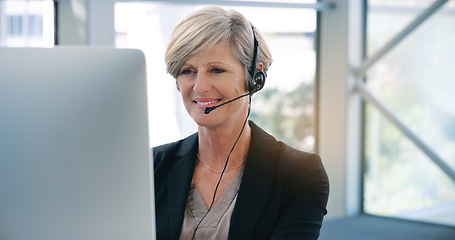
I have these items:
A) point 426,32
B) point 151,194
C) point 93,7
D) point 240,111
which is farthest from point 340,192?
point 151,194

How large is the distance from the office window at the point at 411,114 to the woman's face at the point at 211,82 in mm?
3163

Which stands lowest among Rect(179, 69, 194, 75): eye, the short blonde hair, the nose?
the nose

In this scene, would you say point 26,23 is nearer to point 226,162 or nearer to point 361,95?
point 226,162

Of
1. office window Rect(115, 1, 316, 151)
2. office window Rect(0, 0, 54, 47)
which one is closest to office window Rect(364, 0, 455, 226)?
office window Rect(115, 1, 316, 151)

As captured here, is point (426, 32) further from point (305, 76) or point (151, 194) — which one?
point (151, 194)

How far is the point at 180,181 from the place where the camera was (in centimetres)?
141

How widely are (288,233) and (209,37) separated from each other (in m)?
0.53

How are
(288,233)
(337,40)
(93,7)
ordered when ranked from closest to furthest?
(288,233) → (93,7) → (337,40)

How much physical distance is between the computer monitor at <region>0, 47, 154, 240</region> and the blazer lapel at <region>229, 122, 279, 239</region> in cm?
57

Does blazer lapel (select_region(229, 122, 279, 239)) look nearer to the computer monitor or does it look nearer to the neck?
the neck

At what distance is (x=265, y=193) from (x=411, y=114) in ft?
11.1

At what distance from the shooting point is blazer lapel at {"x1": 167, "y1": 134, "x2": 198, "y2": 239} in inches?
53.1

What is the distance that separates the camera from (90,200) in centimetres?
77

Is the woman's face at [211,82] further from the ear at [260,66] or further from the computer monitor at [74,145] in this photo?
the computer monitor at [74,145]
